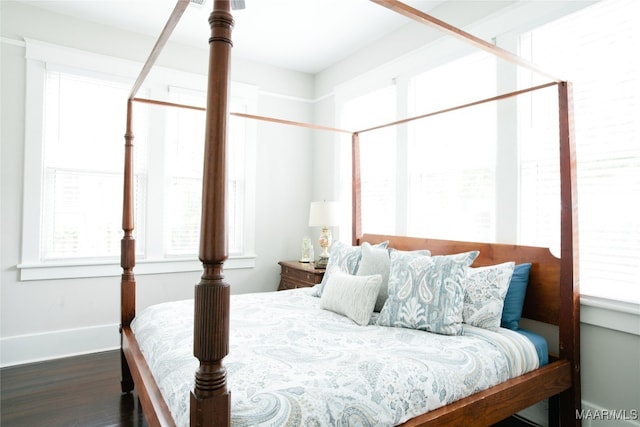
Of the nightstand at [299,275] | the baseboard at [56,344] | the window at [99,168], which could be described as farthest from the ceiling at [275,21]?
the baseboard at [56,344]

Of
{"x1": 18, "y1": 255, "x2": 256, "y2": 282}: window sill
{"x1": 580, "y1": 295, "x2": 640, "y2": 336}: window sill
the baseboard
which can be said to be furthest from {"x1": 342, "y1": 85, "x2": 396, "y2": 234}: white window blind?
the baseboard

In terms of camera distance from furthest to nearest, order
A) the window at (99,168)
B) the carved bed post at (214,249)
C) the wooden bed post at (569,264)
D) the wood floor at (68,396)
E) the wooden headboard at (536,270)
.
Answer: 1. the window at (99,168)
2. the wood floor at (68,396)
3. the wooden headboard at (536,270)
4. the wooden bed post at (569,264)
5. the carved bed post at (214,249)

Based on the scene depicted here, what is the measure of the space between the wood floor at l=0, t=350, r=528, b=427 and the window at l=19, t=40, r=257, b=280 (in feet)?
2.56

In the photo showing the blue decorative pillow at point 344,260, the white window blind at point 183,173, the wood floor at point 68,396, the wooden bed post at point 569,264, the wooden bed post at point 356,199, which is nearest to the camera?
the wooden bed post at point 569,264

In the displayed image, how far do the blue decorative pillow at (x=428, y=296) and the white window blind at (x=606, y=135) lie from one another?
691mm

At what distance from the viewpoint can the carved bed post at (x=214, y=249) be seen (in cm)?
106

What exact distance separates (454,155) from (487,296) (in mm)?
1272

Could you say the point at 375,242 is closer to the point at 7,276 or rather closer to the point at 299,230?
the point at 299,230

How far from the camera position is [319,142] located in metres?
4.65

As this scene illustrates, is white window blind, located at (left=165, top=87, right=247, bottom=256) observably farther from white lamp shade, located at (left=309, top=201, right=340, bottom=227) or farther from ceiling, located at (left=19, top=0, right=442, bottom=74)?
white lamp shade, located at (left=309, top=201, right=340, bottom=227)

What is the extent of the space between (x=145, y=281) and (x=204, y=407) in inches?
119

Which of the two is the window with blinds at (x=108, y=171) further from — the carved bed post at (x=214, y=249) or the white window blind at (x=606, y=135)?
the white window blind at (x=606, y=135)

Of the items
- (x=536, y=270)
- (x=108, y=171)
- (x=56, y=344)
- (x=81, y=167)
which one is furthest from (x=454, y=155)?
(x=56, y=344)

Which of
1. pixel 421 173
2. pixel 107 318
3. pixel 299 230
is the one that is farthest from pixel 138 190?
pixel 421 173
